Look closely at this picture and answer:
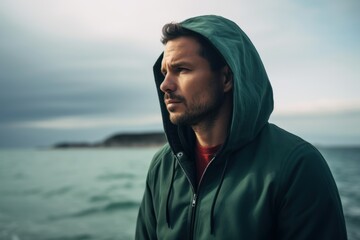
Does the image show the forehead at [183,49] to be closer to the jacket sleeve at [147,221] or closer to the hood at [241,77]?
the hood at [241,77]

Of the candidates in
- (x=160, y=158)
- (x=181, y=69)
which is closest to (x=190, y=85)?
(x=181, y=69)

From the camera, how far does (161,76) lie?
2.82 metres

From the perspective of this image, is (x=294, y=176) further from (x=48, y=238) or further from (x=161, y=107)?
(x=48, y=238)

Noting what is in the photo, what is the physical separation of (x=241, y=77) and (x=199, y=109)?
0.31 m

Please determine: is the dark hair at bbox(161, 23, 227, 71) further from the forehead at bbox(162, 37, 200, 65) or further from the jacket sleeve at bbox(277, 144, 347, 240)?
the jacket sleeve at bbox(277, 144, 347, 240)

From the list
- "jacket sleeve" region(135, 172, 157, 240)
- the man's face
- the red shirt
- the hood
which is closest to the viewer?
the hood

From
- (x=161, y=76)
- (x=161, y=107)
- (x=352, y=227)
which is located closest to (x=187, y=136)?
(x=161, y=107)

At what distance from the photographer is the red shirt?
2322 millimetres

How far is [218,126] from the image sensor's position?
2289 millimetres

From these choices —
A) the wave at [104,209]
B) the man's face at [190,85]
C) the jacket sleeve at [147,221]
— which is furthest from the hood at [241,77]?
the wave at [104,209]

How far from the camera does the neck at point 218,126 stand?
2.28 metres

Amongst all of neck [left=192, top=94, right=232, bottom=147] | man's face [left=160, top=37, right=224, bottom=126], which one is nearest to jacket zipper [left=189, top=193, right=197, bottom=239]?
neck [left=192, top=94, right=232, bottom=147]

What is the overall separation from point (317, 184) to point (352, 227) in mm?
11256

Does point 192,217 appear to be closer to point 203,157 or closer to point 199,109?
point 203,157
